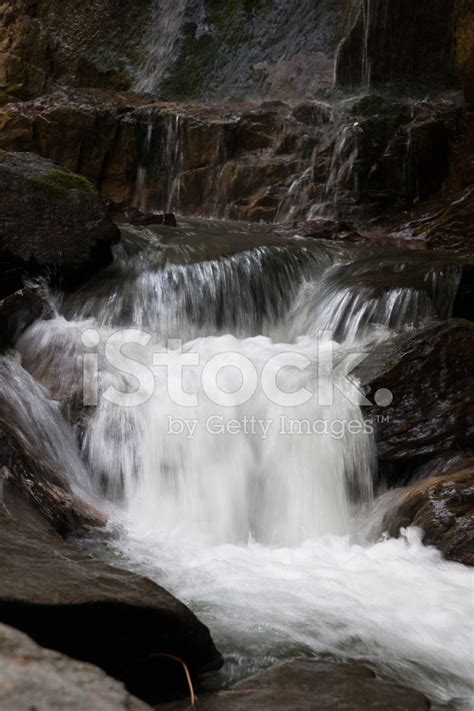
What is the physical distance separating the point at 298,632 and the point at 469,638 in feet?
2.64

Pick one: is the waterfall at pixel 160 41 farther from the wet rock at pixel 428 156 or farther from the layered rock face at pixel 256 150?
the wet rock at pixel 428 156

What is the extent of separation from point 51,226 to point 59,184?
23.6 inches

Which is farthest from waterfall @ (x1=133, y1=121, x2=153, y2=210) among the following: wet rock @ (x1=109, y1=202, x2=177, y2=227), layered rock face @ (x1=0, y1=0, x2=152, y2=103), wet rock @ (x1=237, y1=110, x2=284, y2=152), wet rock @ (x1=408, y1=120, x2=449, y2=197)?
layered rock face @ (x1=0, y1=0, x2=152, y2=103)

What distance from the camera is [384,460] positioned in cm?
566

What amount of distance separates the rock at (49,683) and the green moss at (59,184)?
7068 mm

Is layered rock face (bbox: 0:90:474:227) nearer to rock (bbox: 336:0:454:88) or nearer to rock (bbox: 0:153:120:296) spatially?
rock (bbox: 336:0:454:88)

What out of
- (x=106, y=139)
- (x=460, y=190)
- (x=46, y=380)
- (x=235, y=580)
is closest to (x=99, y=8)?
(x=106, y=139)

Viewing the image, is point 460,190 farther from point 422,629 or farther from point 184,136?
point 422,629

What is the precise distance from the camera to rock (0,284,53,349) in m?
6.76

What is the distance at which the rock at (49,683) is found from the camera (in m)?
1.57

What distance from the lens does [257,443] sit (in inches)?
233

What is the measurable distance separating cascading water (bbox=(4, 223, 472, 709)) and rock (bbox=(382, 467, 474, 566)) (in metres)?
0.10

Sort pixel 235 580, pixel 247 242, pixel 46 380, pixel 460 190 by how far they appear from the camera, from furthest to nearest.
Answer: pixel 460 190, pixel 247 242, pixel 46 380, pixel 235 580

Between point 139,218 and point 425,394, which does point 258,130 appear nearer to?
point 139,218
